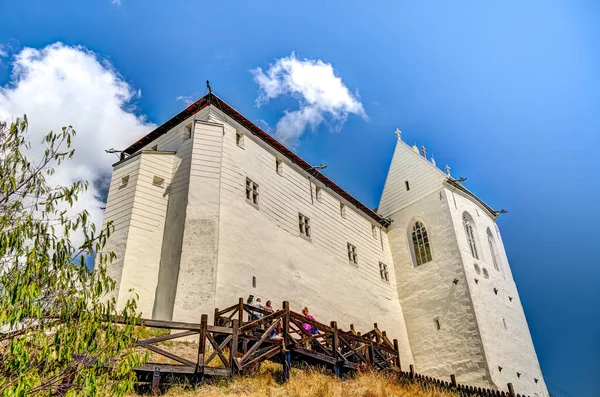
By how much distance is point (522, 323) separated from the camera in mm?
28312

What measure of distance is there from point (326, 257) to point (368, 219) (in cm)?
618

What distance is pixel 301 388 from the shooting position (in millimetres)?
12156

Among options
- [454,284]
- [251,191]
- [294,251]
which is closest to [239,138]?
[251,191]

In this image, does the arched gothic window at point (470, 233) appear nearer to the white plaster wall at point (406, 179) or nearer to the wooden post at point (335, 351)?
the white plaster wall at point (406, 179)

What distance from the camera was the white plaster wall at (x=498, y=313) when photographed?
24594mm

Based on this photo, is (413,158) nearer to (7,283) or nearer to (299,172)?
(299,172)

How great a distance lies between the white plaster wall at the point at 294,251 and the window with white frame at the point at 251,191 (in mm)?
249

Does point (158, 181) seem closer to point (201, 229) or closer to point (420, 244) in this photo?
point (201, 229)

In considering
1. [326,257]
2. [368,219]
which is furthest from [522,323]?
[326,257]

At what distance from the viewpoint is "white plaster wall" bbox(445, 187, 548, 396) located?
80.7 feet

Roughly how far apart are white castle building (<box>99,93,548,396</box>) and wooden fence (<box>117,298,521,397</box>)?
404 centimetres

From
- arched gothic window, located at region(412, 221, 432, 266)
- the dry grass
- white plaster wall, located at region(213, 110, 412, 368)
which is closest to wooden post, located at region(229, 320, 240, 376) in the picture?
the dry grass

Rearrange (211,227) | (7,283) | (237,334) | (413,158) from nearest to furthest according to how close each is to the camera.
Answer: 1. (7,283)
2. (237,334)
3. (211,227)
4. (413,158)

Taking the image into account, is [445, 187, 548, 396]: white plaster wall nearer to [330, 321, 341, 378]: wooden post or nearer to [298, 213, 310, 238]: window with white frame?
[298, 213, 310, 238]: window with white frame
